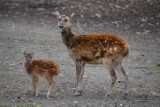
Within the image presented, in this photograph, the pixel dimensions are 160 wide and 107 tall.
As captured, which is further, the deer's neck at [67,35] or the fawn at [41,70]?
the deer's neck at [67,35]

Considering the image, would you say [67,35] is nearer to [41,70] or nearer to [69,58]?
[41,70]

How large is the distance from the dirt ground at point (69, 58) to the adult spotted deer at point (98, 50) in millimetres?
643

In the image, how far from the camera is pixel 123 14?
23.6 m

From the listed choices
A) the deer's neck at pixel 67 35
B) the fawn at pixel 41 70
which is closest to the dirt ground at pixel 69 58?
the fawn at pixel 41 70

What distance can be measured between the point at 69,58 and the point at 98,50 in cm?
477

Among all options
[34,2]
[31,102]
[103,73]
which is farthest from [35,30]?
[31,102]

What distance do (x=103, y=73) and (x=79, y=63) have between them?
2.66 meters

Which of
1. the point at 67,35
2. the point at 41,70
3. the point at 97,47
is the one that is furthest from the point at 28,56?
the point at 97,47

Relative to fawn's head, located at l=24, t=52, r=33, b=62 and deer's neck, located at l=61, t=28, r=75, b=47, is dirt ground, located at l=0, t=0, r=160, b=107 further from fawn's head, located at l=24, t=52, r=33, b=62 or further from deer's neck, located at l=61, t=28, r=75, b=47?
deer's neck, located at l=61, t=28, r=75, b=47

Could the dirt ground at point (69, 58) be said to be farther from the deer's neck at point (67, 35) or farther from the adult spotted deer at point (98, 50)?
the deer's neck at point (67, 35)

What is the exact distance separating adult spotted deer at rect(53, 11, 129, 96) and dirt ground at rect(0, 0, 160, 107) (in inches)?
25.3

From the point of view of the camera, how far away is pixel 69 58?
16203mm

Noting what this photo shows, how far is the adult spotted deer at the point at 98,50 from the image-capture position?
11.4 metres

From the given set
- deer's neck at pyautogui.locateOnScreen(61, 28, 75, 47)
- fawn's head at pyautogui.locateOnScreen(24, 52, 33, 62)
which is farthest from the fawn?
deer's neck at pyautogui.locateOnScreen(61, 28, 75, 47)
